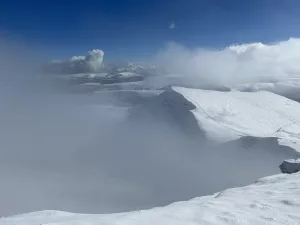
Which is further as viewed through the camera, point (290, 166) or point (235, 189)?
point (290, 166)

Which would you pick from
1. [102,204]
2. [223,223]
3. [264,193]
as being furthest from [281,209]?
[102,204]

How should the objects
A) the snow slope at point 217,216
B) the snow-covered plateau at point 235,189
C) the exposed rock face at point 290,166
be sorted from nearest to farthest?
the snow slope at point 217,216 → the snow-covered plateau at point 235,189 → the exposed rock face at point 290,166

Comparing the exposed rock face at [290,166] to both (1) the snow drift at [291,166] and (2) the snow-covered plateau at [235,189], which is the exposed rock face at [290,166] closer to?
(1) the snow drift at [291,166]

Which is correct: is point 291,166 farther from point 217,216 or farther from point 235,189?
point 217,216

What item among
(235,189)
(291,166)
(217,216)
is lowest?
(291,166)

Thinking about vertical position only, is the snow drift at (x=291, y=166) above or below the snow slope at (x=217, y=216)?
below

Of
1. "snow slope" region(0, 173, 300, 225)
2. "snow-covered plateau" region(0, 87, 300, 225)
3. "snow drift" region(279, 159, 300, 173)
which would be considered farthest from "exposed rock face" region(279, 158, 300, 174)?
"snow slope" region(0, 173, 300, 225)

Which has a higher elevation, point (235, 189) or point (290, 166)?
point (235, 189)

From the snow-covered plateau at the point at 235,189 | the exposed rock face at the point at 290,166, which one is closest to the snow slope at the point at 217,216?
the snow-covered plateau at the point at 235,189

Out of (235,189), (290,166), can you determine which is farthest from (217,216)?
(290,166)

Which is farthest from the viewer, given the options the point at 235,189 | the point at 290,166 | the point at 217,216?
the point at 290,166

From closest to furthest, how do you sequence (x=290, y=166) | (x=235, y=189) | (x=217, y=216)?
(x=217, y=216)
(x=235, y=189)
(x=290, y=166)

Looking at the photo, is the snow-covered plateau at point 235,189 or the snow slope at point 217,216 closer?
the snow slope at point 217,216

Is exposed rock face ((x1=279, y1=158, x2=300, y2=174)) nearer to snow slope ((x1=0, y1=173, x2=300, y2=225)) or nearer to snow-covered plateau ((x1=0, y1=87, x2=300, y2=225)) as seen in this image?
snow-covered plateau ((x1=0, y1=87, x2=300, y2=225))
